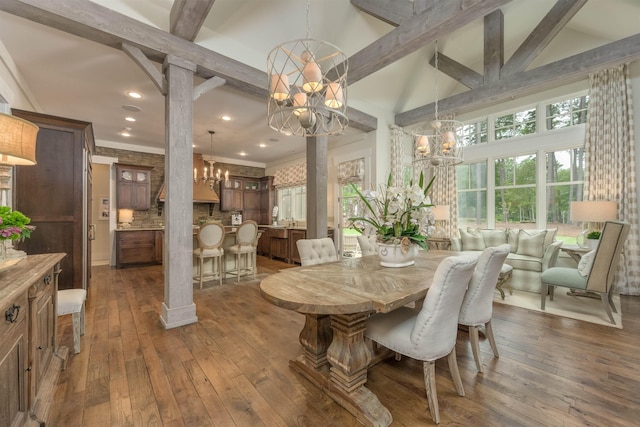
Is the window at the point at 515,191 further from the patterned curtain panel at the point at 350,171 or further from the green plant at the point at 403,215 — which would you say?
the green plant at the point at 403,215

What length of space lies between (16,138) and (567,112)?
255 inches

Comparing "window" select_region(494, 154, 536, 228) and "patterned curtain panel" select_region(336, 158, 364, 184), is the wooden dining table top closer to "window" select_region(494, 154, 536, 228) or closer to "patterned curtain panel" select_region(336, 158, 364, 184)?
"patterned curtain panel" select_region(336, 158, 364, 184)

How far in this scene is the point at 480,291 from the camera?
6.14 feet

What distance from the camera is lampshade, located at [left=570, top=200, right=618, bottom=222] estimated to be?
3.47 m

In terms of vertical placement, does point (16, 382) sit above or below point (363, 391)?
above

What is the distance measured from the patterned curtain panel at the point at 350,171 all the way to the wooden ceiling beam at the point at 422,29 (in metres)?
2.25

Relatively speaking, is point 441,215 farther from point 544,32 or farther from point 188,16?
point 188,16

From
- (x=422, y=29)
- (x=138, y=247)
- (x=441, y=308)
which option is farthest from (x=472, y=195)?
(x=138, y=247)

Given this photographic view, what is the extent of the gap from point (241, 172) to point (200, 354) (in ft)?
22.0

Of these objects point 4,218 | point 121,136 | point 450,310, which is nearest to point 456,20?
point 450,310

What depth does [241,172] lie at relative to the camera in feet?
27.2

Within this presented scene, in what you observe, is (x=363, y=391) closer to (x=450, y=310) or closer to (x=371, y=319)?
(x=371, y=319)

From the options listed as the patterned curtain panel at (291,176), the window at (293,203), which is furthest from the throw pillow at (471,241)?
the window at (293,203)

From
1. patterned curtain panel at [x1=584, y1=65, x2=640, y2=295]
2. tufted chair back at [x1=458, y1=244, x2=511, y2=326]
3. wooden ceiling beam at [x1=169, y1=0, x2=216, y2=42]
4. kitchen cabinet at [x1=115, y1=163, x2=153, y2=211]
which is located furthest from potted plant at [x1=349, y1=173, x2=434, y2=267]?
kitchen cabinet at [x1=115, y1=163, x2=153, y2=211]
